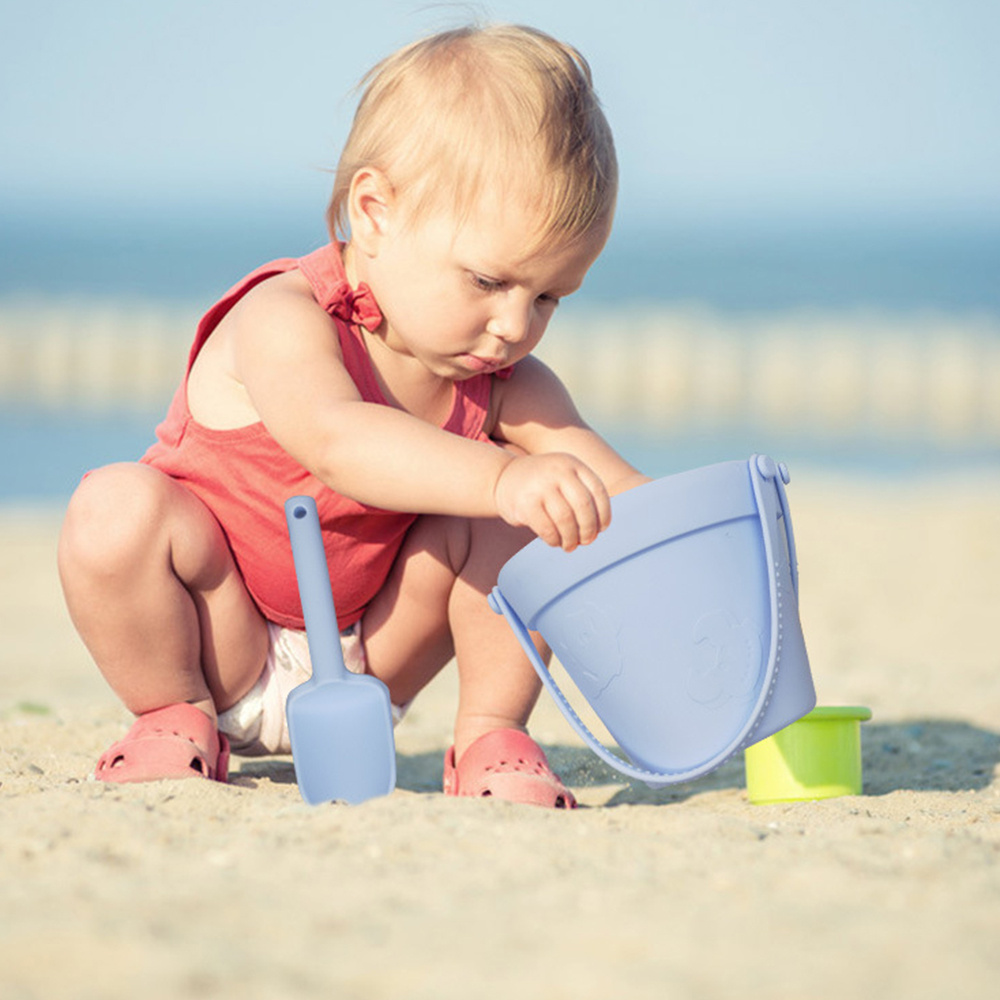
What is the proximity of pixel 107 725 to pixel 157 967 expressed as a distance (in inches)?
62.8

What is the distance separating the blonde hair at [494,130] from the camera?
1733mm

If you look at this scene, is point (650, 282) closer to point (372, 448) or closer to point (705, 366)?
point (705, 366)

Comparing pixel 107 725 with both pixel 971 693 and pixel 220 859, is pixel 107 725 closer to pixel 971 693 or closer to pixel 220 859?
pixel 220 859

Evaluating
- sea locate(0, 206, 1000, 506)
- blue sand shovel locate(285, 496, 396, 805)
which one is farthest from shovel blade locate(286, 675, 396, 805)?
sea locate(0, 206, 1000, 506)

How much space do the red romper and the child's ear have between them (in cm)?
8

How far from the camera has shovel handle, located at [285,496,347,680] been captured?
177 cm

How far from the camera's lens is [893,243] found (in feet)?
69.1

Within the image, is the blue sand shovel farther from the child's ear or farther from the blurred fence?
the blurred fence

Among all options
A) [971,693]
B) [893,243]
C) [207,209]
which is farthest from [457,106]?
[207,209]

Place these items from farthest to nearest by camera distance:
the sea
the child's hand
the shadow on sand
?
the sea → the shadow on sand → the child's hand

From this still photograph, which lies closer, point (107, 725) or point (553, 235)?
point (553, 235)

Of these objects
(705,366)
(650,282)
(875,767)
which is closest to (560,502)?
(875,767)

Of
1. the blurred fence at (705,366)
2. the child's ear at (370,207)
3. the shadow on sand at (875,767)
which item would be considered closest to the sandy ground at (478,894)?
the shadow on sand at (875,767)

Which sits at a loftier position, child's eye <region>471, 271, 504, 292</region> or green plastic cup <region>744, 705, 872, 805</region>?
child's eye <region>471, 271, 504, 292</region>
